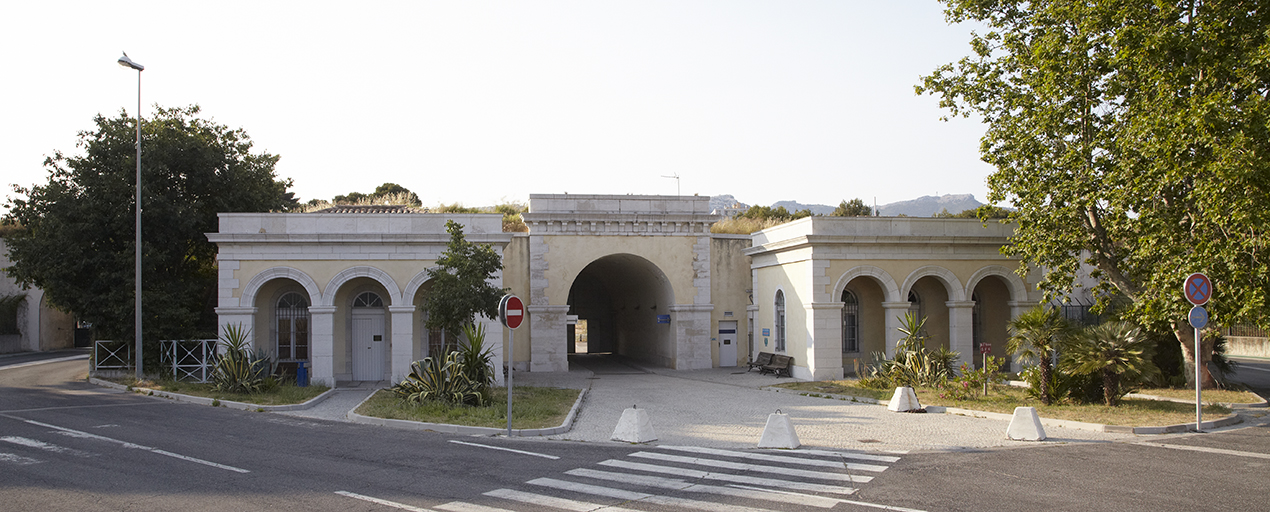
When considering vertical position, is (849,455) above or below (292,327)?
below

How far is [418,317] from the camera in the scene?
23.0 metres

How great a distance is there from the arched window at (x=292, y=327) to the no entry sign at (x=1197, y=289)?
68.9ft

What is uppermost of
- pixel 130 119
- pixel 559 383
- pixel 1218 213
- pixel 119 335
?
pixel 130 119

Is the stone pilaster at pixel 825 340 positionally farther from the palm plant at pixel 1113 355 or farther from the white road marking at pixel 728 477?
the white road marking at pixel 728 477

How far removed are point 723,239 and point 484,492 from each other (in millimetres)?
21075

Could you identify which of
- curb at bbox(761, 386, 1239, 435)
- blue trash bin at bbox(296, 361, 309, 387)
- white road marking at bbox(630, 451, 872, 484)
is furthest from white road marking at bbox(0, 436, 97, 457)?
curb at bbox(761, 386, 1239, 435)

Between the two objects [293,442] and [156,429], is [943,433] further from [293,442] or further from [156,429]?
[156,429]

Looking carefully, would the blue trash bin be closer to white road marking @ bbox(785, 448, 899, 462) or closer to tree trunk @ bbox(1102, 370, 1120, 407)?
white road marking @ bbox(785, 448, 899, 462)

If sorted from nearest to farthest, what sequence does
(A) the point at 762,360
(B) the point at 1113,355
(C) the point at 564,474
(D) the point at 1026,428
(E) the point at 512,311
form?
(C) the point at 564,474, (D) the point at 1026,428, (E) the point at 512,311, (B) the point at 1113,355, (A) the point at 762,360

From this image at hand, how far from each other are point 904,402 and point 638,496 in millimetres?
9345

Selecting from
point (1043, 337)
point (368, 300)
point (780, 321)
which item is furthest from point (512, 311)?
point (780, 321)

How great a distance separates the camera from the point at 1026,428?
41.7 ft

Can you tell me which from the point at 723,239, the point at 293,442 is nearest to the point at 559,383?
the point at 723,239

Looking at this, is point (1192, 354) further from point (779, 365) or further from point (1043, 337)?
point (779, 365)
